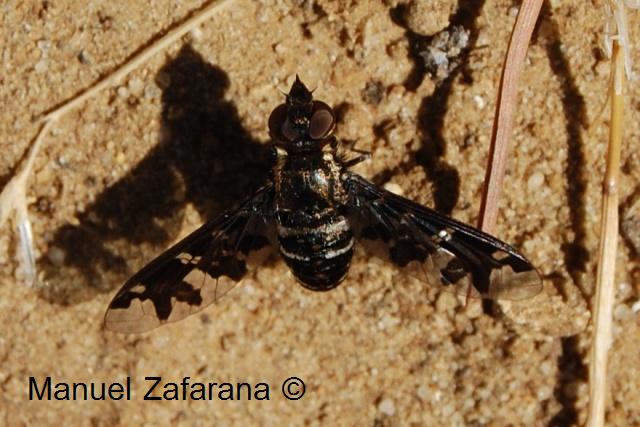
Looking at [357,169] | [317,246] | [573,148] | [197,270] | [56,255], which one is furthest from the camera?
[56,255]

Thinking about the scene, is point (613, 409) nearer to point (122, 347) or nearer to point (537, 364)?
point (537, 364)

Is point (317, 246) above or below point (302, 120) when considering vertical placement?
below

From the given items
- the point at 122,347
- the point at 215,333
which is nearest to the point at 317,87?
the point at 215,333

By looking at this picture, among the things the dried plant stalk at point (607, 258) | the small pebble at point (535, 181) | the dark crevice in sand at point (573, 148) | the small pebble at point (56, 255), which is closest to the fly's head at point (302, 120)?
the small pebble at point (535, 181)

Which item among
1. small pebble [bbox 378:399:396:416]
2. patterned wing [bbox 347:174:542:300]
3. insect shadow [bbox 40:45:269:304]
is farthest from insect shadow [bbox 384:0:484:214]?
Result: small pebble [bbox 378:399:396:416]

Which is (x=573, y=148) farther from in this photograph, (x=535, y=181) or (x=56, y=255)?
(x=56, y=255)

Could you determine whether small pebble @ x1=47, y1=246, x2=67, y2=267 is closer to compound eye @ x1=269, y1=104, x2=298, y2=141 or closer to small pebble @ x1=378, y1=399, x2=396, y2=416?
compound eye @ x1=269, y1=104, x2=298, y2=141

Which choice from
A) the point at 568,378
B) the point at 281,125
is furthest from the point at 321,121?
the point at 568,378
